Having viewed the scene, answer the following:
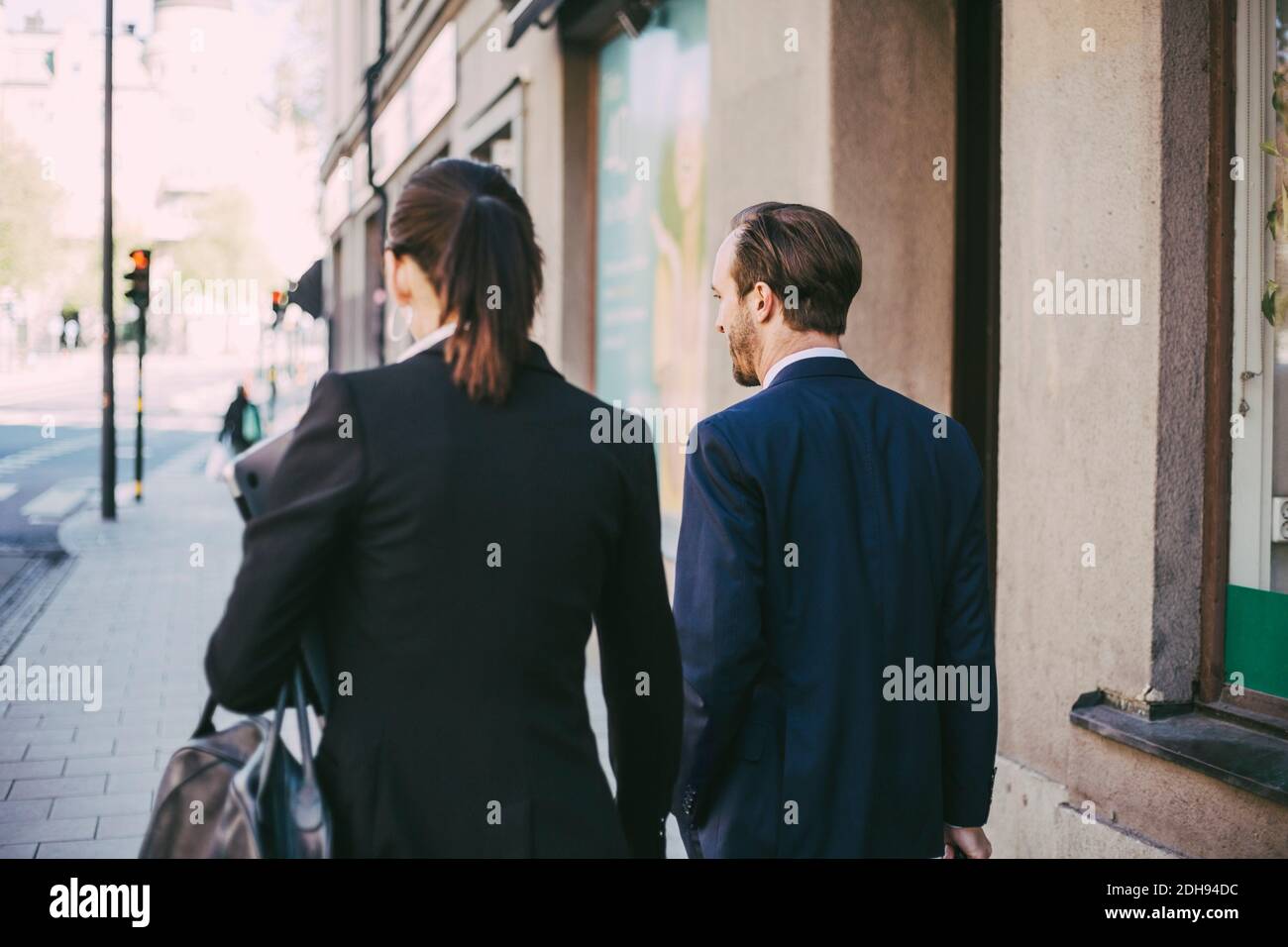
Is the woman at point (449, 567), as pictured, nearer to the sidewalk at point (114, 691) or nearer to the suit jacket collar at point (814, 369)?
the suit jacket collar at point (814, 369)

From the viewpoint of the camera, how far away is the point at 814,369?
2.29 metres

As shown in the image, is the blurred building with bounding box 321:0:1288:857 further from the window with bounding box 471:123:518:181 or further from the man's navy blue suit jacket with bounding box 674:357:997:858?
the window with bounding box 471:123:518:181

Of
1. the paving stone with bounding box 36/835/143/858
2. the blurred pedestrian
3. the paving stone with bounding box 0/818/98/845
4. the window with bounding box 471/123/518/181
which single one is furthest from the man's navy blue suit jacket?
the blurred pedestrian

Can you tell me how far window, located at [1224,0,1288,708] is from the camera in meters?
3.58

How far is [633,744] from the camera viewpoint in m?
1.97

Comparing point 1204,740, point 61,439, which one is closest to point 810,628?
point 1204,740

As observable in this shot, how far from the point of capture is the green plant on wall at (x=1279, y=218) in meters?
3.56

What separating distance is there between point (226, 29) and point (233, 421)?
4200 cm

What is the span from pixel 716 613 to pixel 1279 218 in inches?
96.1

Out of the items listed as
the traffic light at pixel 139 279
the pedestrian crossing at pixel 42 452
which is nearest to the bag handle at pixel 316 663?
the traffic light at pixel 139 279

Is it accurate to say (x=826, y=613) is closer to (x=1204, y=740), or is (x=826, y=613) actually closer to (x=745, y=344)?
(x=745, y=344)
